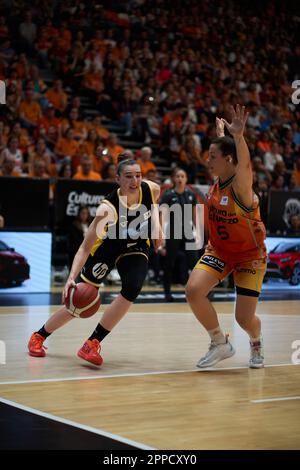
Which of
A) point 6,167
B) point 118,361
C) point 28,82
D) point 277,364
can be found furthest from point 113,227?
point 28,82

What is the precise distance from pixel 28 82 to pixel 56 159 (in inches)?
74.4

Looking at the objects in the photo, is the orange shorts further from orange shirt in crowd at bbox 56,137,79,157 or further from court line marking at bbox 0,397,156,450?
orange shirt in crowd at bbox 56,137,79,157

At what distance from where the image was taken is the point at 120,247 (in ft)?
21.7

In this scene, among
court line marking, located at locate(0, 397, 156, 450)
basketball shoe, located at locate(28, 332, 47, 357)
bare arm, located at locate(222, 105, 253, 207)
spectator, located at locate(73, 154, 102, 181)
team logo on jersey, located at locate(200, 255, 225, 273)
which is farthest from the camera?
spectator, located at locate(73, 154, 102, 181)

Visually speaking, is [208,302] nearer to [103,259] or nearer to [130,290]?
[130,290]

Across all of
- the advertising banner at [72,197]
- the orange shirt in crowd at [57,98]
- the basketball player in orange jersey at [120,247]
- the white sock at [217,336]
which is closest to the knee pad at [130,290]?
the basketball player in orange jersey at [120,247]

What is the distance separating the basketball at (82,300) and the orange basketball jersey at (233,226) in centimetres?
105

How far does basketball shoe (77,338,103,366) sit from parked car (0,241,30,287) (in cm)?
573

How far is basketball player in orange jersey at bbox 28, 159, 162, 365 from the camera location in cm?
646

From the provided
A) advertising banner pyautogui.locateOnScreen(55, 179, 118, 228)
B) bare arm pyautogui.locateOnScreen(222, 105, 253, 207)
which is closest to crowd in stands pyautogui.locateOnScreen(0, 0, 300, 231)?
advertising banner pyautogui.locateOnScreen(55, 179, 118, 228)

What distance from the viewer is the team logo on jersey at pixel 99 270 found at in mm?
6539

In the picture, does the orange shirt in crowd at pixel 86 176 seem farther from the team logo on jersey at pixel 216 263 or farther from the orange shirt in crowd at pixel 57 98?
the team logo on jersey at pixel 216 263

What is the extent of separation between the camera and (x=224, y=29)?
74.0 feet

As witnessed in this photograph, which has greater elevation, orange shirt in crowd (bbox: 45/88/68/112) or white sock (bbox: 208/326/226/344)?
orange shirt in crowd (bbox: 45/88/68/112)
